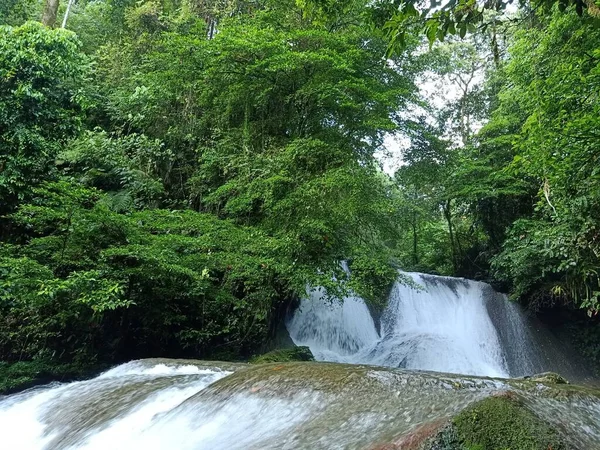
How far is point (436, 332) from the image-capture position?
12.0 meters

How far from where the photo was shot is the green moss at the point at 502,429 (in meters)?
2.35

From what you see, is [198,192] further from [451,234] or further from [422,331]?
[451,234]

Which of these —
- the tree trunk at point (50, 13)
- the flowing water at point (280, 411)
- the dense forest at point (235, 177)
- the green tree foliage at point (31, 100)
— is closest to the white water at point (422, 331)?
the dense forest at point (235, 177)

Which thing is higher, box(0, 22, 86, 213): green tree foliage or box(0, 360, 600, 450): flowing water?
box(0, 22, 86, 213): green tree foliage

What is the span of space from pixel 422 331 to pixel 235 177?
6.69 meters

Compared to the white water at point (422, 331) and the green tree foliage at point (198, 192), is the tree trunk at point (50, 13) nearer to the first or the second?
the green tree foliage at point (198, 192)

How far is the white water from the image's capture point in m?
10.5

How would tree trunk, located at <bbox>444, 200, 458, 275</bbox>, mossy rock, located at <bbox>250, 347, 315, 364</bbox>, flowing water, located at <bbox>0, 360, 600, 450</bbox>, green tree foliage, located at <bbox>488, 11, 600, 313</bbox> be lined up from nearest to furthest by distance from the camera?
1. flowing water, located at <bbox>0, 360, 600, 450</bbox>
2. green tree foliage, located at <bbox>488, 11, 600, 313</bbox>
3. mossy rock, located at <bbox>250, 347, 315, 364</bbox>
4. tree trunk, located at <bbox>444, 200, 458, 275</bbox>

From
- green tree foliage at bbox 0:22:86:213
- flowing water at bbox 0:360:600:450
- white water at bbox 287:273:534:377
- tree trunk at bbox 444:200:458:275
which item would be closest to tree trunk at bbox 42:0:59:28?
green tree foliage at bbox 0:22:86:213

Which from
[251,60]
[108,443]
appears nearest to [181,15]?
[251,60]

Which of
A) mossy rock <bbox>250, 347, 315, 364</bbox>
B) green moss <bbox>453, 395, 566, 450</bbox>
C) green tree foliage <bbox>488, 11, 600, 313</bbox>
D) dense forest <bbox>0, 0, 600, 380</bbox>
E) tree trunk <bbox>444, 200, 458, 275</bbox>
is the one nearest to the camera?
green moss <bbox>453, 395, 566, 450</bbox>

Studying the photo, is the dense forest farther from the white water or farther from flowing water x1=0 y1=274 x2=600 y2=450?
flowing water x1=0 y1=274 x2=600 y2=450

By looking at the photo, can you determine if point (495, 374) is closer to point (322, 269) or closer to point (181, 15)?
point (322, 269)

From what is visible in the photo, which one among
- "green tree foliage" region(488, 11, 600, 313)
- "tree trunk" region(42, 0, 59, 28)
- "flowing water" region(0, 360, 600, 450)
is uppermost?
"tree trunk" region(42, 0, 59, 28)
